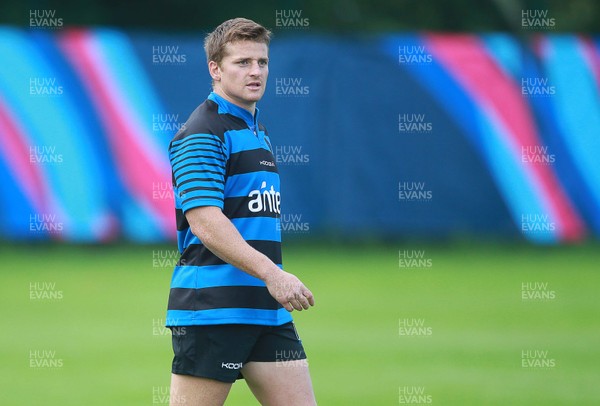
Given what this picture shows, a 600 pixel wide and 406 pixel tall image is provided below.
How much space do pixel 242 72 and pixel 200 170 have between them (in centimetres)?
50

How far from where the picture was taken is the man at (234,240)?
14.7ft

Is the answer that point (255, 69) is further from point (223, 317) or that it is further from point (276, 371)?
point (276, 371)

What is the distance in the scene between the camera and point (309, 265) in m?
15.3

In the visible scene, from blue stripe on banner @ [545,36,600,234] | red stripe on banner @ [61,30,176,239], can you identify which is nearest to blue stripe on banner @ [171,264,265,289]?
red stripe on banner @ [61,30,176,239]


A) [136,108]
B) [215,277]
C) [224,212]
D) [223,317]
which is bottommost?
[223,317]

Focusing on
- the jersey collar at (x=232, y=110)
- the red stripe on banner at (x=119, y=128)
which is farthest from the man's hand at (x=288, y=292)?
the red stripe on banner at (x=119, y=128)

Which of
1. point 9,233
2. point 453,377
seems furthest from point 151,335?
point 9,233

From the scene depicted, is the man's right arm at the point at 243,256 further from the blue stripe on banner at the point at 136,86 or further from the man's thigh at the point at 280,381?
the blue stripe on banner at the point at 136,86

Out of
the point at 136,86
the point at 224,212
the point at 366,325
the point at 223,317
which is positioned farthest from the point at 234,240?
the point at 136,86

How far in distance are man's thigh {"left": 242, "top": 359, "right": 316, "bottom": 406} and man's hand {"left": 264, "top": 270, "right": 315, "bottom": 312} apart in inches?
19.6

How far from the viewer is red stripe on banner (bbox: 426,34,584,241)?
17.5 meters

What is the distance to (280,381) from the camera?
4730mm

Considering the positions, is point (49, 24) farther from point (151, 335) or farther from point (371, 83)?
point (151, 335)

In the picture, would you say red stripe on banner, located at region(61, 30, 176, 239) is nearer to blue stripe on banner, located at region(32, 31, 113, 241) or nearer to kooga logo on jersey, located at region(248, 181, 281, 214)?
blue stripe on banner, located at region(32, 31, 113, 241)
